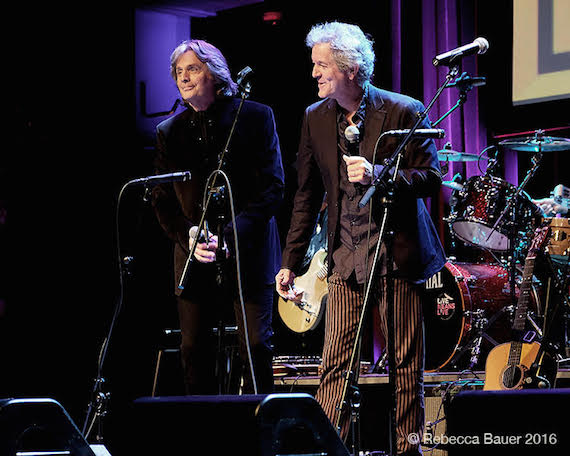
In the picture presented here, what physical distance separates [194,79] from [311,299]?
9.82 feet

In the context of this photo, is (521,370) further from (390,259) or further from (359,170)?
(359,170)

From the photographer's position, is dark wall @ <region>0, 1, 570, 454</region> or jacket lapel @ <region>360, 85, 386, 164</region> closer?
jacket lapel @ <region>360, 85, 386, 164</region>

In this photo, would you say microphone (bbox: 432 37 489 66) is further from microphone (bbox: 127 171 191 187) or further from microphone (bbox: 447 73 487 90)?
microphone (bbox: 127 171 191 187)

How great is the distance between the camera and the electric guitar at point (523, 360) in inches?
206

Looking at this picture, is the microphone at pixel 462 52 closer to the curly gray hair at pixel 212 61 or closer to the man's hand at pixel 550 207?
the curly gray hair at pixel 212 61

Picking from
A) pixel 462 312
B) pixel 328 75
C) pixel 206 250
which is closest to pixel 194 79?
pixel 328 75

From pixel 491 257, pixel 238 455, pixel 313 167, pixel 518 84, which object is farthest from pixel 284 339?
pixel 238 455

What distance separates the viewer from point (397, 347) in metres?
3.49

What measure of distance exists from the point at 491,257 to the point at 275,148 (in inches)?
138

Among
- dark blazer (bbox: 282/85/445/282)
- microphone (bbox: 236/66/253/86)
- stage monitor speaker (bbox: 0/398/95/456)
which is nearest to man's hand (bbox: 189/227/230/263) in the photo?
dark blazer (bbox: 282/85/445/282)

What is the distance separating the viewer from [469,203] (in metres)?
6.40

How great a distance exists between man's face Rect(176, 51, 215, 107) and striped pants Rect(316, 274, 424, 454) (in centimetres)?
118

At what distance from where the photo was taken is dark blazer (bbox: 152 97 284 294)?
402 cm

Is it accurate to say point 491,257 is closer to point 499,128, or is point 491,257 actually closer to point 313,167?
point 499,128
